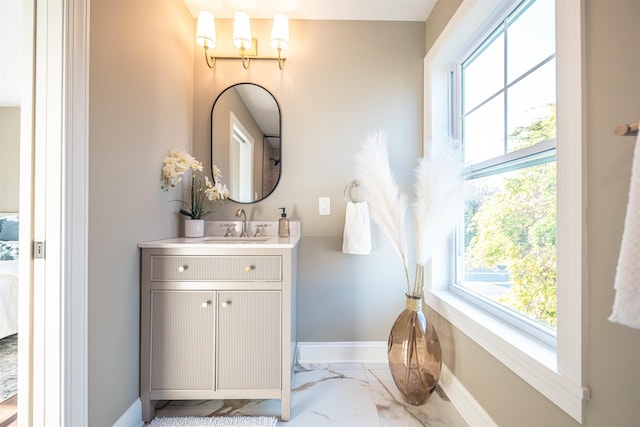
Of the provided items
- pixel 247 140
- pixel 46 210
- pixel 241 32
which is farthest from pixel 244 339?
pixel 241 32

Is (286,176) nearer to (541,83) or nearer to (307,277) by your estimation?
(307,277)

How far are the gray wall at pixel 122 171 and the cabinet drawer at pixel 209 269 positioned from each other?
12 cm

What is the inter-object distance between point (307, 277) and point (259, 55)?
5.10 feet

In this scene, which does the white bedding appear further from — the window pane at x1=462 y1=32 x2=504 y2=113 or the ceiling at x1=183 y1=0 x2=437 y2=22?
the window pane at x1=462 y1=32 x2=504 y2=113

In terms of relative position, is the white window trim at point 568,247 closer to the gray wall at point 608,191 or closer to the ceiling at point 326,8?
the gray wall at point 608,191

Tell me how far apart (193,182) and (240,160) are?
0.34 meters

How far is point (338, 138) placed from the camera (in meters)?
1.94

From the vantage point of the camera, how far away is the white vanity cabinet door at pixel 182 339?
137 centimetres

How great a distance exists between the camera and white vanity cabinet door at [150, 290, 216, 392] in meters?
1.37

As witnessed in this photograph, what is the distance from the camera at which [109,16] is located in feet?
3.78

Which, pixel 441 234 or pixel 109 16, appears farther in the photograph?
pixel 441 234

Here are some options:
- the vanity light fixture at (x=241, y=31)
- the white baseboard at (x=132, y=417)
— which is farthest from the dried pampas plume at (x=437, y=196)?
the white baseboard at (x=132, y=417)

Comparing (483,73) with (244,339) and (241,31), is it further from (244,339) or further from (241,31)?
(244,339)

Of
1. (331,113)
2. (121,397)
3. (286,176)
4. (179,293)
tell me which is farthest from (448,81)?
(121,397)
